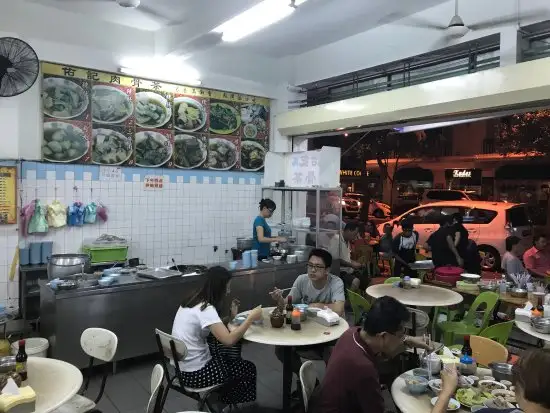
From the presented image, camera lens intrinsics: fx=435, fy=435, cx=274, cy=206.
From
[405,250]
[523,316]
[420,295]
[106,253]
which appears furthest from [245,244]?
[523,316]

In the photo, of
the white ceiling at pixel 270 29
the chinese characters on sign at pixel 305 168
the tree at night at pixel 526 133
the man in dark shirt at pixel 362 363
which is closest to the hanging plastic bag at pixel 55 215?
the white ceiling at pixel 270 29

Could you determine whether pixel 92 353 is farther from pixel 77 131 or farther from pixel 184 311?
pixel 77 131

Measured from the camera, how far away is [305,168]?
720 centimetres

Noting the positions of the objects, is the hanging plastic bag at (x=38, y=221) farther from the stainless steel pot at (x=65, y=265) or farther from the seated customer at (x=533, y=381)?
the seated customer at (x=533, y=381)

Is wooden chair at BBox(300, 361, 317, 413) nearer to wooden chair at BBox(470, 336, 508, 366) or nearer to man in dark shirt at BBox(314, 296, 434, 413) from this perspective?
man in dark shirt at BBox(314, 296, 434, 413)

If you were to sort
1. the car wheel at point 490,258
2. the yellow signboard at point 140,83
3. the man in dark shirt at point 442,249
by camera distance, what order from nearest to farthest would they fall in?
the yellow signboard at point 140,83 < the man in dark shirt at point 442,249 < the car wheel at point 490,258

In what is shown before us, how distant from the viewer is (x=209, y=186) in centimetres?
708

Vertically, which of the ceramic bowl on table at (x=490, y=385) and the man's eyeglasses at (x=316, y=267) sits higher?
the man's eyeglasses at (x=316, y=267)

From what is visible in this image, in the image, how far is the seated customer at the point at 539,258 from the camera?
615cm

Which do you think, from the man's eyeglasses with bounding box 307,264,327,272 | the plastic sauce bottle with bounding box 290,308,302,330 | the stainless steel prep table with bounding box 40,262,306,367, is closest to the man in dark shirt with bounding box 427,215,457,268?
the man's eyeglasses with bounding box 307,264,327,272

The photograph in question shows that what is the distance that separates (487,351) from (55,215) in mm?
5122

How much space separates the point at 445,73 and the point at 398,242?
10.2ft

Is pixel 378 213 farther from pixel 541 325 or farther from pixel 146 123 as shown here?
pixel 541 325

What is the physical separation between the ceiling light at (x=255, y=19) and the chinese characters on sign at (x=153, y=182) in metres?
2.32
